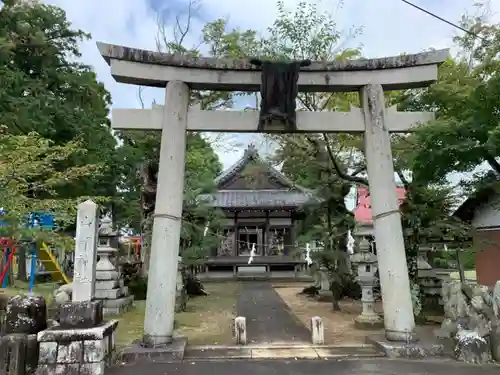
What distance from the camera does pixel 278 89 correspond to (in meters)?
7.09

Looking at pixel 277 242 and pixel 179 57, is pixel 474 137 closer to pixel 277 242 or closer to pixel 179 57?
pixel 179 57

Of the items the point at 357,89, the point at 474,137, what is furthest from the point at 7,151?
the point at 474,137

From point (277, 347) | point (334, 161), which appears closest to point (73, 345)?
point (277, 347)

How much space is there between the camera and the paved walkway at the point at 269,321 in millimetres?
8023

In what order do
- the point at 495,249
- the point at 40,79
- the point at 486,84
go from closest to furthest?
the point at 486,84 → the point at 495,249 → the point at 40,79

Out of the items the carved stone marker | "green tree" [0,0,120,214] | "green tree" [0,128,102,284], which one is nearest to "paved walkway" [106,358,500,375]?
"green tree" [0,128,102,284]

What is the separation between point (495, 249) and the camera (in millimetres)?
12156

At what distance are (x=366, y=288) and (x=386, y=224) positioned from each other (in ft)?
10.3

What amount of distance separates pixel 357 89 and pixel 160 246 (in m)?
4.59

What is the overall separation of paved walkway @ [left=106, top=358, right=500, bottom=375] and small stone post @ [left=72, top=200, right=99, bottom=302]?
3.85 ft

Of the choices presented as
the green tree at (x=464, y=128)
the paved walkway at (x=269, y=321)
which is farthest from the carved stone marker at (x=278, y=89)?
the paved walkway at (x=269, y=321)

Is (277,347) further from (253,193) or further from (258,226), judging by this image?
(253,193)

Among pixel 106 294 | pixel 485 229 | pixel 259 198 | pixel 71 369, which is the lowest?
pixel 71 369

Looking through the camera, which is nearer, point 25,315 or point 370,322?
point 25,315
